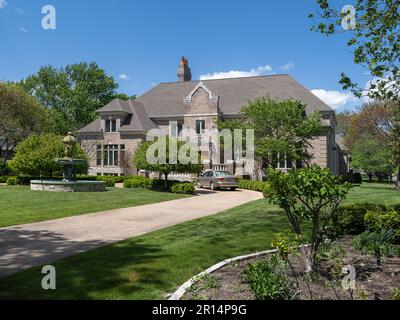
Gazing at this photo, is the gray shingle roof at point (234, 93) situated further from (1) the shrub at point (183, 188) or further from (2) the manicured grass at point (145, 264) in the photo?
(2) the manicured grass at point (145, 264)

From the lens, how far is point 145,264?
6676 millimetres

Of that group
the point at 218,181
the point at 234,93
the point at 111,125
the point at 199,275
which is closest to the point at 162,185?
the point at 218,181

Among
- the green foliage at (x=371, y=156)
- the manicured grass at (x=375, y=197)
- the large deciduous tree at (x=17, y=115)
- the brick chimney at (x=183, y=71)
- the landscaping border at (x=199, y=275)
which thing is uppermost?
the brick chimney at (x=183, y=71)

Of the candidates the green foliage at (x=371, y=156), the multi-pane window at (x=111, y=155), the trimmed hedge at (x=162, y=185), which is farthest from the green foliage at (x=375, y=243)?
the multi-pane window at (x=111, y=155)

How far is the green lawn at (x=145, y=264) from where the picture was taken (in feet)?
17.4

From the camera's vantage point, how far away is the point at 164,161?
930 inches

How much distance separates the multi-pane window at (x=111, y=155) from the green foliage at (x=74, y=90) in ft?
69.7

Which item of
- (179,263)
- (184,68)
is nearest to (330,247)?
(179,263)

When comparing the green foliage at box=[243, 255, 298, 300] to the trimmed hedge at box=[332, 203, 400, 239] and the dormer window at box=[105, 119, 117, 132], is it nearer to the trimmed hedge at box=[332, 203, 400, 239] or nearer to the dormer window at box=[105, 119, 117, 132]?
the trimmed hedge at box=[332, 203, 400, 239]

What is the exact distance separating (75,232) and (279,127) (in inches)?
935

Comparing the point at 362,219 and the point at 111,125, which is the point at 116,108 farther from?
the point at 362,219

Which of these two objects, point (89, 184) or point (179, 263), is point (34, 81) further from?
point (179, 263)

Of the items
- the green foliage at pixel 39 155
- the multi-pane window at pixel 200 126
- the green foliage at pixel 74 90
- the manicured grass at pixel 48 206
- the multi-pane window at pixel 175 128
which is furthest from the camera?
the green foliage at pixel 74 90
